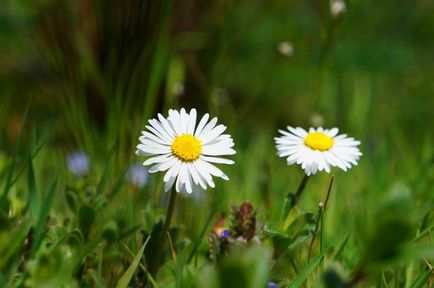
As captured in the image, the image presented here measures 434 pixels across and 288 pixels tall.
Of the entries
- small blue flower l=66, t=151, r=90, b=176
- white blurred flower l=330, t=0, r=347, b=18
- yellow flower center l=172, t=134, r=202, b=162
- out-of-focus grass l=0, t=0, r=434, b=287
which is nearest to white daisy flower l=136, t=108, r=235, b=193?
yellow flower center l=172, t=134, r=202, b=162

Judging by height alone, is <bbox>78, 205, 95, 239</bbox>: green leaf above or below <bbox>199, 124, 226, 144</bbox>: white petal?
below

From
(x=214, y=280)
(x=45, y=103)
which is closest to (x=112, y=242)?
(x=214, y=280)

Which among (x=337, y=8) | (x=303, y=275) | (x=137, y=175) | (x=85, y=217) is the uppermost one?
(x=337, y=8)

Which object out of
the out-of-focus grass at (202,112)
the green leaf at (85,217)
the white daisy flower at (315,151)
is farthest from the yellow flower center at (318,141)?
the green leaf at (85,217)

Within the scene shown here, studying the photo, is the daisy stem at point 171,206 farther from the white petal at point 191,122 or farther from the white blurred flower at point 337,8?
the white blurred flower at point 337,8

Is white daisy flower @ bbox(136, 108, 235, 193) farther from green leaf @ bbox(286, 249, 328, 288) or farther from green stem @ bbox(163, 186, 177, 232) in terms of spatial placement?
green leaf @ bbox(286, 249, 328, 288)

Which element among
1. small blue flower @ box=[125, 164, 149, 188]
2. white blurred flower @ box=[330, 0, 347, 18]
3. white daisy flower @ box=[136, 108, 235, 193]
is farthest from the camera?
white blurred flower @ box=[330, 0, 347, 18]

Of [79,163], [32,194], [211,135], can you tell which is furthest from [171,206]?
[79,163]

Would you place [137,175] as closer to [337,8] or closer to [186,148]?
[186,148]
